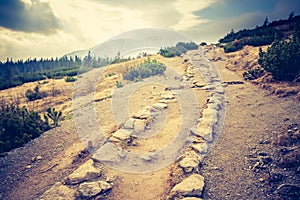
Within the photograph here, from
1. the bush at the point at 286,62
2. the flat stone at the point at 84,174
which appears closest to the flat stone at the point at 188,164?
the flat stone at the point at 84,174

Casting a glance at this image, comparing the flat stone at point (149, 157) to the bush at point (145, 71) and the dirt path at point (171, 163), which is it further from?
the bush at point (145, 71)

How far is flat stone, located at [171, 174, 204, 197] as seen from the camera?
14.3 feet

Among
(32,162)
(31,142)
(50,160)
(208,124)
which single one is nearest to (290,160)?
(208,124)

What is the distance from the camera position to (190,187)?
4.47m

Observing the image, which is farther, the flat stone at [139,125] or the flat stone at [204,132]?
the flat stone at [139,125]

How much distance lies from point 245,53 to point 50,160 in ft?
49.9

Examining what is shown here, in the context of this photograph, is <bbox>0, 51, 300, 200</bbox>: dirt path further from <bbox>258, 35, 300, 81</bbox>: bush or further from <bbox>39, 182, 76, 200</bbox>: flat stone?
<bbox>258, 35, 300, 81</bbox>: bush

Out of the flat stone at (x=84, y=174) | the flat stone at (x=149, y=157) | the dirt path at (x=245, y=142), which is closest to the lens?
the dirt path at (x=245, y=142)

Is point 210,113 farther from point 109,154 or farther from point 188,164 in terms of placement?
point 109,154

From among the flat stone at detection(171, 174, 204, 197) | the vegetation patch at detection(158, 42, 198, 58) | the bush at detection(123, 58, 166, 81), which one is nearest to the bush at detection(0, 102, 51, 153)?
the flat stone at detection(171, 174, 204, 197)

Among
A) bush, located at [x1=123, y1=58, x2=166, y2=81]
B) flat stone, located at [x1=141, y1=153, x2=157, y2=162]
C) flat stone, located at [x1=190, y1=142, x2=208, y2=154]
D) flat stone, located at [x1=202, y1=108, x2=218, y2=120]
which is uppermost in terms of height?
bush, located at [x1=123, y1=58, x2=166, y2=81]

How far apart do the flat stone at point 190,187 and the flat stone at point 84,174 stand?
6.52ft

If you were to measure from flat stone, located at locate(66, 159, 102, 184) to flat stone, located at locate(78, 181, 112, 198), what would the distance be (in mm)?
230

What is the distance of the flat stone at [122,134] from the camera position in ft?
20.7
